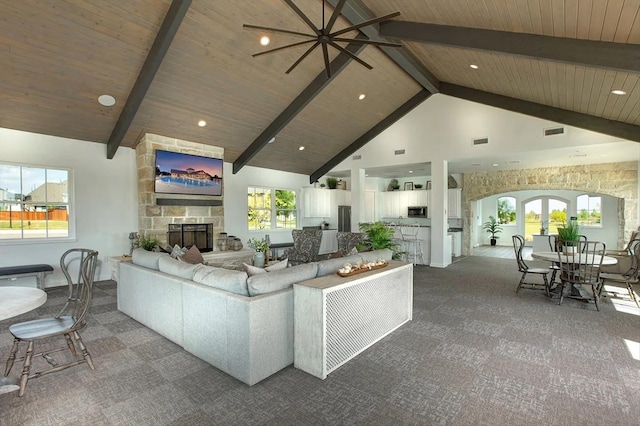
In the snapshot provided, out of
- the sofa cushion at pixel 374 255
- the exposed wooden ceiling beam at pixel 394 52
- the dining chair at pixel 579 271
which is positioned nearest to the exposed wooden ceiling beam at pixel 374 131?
the exposed wooden ceiling beam at pixel 394 52

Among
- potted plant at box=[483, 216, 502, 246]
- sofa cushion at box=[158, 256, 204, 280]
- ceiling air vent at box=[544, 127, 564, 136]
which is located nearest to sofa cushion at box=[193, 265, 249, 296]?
sofa cushion at box=[158, 256, 204, 280]

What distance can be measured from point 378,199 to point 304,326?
27.1 feet

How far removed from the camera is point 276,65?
17.5 ft

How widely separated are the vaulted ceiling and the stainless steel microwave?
355 centimetres

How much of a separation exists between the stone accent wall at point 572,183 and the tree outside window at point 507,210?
4.03m

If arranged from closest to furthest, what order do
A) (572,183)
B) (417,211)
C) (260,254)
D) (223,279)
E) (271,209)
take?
(223,279) → (260,254) → (572,183) → (271,209) → (417,211)

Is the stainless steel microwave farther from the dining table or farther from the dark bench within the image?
the dining table

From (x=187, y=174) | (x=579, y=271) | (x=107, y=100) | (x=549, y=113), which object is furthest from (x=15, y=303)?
(x=549, y=113)

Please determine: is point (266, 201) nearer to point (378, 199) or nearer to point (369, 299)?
point (378, 199)

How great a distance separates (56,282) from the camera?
574 cm

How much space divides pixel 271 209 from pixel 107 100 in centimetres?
506

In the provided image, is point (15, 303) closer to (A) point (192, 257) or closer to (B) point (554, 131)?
(A) point (192, 257)

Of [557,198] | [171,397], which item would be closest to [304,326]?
[171,397]

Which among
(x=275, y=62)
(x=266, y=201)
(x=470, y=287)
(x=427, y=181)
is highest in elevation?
(x=275, y=62)
